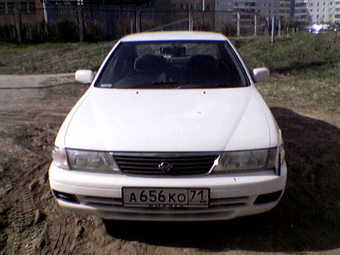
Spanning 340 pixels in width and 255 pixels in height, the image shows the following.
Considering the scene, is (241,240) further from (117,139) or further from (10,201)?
(10,201)

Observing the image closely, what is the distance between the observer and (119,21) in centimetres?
2025

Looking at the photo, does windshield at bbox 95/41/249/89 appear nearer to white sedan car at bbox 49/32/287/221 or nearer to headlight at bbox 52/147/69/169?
white sedan car at bbox 49/32/287/221

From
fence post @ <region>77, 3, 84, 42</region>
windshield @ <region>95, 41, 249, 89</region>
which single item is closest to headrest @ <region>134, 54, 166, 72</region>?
windshield @ <region>95, 41, 249, 89</region>

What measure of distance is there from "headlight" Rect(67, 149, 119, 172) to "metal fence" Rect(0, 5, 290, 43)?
1714 cm

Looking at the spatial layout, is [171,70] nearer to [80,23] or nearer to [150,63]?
[150,63]

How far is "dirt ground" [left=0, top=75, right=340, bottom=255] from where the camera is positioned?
2750 mm

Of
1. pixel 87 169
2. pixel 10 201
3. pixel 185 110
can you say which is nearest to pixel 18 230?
→ pixel 10 201

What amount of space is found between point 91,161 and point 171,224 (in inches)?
35.9

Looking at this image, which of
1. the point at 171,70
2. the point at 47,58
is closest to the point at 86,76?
the point at 171,70

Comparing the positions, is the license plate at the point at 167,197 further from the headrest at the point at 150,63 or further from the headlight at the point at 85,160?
the headrest at the point at 150,63

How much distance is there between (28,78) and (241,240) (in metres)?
8.75

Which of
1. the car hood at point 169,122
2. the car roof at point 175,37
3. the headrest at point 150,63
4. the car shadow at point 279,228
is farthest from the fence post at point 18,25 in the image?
the car shadow at point 279,228

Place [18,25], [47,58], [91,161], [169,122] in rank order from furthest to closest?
[18,25], [47,58], [169,122], [91,161]

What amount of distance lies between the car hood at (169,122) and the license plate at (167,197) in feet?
0.88
